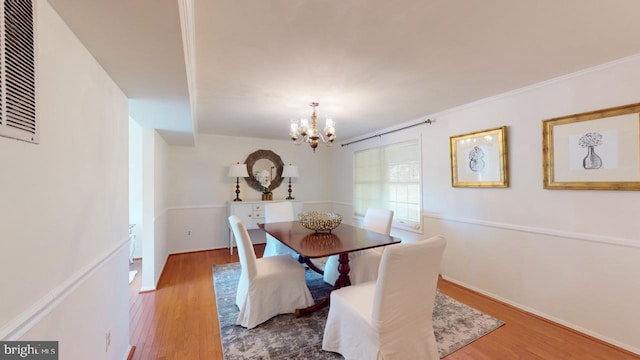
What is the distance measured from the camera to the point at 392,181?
13.9ft

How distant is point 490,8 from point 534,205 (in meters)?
2.02

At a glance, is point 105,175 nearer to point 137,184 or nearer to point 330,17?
point 330,17

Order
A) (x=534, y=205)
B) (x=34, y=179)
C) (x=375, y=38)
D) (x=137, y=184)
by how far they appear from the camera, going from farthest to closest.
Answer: (x=137, y=184) → (x=534, y=205) → (x=375, y=38) → (x=34, y=179)

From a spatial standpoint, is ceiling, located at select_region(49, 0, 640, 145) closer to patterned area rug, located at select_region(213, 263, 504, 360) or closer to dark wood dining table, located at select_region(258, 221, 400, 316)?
dark wood dining table, located at select_region(258, 221, 400, 316)

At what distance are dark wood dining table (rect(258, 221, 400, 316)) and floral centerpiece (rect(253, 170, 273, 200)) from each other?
2.05 m

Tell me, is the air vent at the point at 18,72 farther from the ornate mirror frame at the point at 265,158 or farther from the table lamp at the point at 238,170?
the ornate mirror frame at the point at 265,158

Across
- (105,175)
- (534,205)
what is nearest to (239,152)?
(105,175)

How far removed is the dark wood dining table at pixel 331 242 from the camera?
6.88 feet

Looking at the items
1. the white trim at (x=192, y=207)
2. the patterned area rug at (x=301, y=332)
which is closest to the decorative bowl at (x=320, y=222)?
the patterned area rug at (x=301, y=332)

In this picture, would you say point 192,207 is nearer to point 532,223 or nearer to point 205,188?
point 205,188

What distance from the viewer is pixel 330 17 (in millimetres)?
1419

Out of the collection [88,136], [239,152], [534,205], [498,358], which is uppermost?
[239,152]

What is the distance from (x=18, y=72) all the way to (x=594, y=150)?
3.47 m

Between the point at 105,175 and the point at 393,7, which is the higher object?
the point at 393,7
